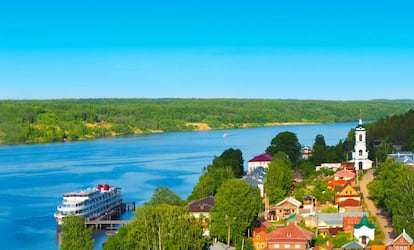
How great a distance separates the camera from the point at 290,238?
20844mm

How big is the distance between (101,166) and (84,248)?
3333 centimetres

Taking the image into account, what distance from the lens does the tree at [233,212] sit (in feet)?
72.4

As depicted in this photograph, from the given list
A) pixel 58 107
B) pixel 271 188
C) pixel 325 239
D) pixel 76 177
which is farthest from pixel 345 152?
pixel 58 107

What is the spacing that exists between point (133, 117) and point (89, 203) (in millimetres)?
82288

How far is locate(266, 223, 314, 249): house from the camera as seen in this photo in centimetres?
2080

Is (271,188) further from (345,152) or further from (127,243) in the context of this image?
(345,152)

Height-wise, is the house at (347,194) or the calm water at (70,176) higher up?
the house at (347,194)

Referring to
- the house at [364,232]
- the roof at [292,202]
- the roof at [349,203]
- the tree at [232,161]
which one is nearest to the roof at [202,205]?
the roof at [292,202]

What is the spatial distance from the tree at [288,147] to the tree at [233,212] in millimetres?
20113

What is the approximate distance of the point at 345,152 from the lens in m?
44.0

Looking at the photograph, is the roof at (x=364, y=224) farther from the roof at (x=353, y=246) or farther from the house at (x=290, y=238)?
the house at (x=290, y=238)

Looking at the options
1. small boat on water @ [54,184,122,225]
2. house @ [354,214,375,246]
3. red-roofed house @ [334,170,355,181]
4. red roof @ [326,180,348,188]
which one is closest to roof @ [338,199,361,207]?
red roof @ [326,180,348,188]

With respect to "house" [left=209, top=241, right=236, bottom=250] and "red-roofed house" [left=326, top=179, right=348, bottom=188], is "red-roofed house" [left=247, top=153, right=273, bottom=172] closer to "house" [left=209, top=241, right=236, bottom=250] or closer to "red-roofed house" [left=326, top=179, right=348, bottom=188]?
"red-roofed house" [left=326, top=179, right=348, bottom=188]

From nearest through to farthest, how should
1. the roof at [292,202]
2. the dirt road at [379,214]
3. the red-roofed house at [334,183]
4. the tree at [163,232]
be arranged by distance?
1. the tree at [163,232]
2. the dirt road at [379,214]
3. the roof at [292,202]
4. the red-roofed house at [334,183]
